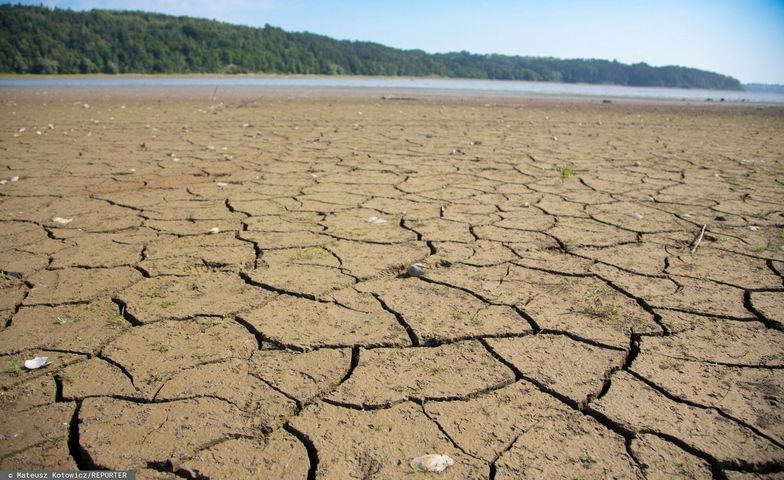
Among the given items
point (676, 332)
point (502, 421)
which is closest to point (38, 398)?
point (502, 421)

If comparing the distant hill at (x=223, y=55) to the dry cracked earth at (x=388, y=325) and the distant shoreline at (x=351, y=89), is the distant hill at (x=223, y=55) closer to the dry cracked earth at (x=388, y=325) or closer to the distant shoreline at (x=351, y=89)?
the distant shoreline at (x=351, y=89)

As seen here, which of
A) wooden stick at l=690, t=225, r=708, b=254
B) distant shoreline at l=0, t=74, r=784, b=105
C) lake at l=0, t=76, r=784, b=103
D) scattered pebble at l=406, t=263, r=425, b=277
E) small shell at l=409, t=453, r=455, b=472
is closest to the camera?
small shell at l=409, t=453, r=455, b=472

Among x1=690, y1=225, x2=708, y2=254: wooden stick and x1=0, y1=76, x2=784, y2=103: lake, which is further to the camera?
x1=0, y1=76, x2=784, y2=103: lake

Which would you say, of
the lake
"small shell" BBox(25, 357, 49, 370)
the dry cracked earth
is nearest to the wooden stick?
the dry cracked earth

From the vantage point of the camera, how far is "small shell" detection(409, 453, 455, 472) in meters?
1.13

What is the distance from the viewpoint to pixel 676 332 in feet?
5.75

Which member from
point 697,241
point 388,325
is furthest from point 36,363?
point 697,241

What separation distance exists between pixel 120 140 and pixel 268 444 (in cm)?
589

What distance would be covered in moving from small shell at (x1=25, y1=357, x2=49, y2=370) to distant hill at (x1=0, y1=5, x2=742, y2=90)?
44.5 meters

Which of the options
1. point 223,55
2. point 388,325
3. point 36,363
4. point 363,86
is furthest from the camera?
point 223,55

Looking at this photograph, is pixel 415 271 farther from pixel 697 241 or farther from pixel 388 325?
pixel 697 241

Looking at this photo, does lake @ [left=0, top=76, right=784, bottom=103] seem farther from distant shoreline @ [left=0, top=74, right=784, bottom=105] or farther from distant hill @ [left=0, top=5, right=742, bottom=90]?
distant hill @ [left=0, top=5, right=742, bottom=90]

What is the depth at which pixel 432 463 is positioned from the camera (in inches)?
45.2

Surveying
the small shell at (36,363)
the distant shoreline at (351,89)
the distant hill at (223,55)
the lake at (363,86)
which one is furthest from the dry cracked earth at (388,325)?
the distant hill at (223,55)
